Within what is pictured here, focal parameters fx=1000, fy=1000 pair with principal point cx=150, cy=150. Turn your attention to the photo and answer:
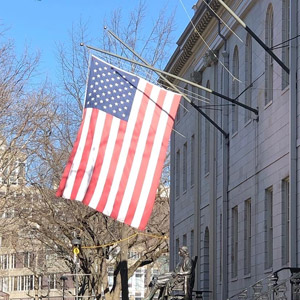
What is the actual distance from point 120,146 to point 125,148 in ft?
0.44

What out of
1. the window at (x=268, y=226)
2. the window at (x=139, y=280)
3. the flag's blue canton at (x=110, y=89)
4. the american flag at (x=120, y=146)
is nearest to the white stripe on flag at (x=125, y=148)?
the american flag at (x=120, y=146)

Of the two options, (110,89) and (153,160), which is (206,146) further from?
(153,160)

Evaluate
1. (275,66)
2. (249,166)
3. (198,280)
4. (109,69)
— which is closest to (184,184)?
(198,280)

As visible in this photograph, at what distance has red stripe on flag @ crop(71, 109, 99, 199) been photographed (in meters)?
21.2

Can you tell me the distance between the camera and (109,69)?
74.4 feet

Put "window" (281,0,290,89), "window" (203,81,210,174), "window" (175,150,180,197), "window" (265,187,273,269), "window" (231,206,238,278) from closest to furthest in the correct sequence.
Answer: "window" (281,0,290,89)
"window" (265,187,273,269)
"window" (231,206,238,278)
"window" (203,81,210,174)
"window" (175,150,180,197)

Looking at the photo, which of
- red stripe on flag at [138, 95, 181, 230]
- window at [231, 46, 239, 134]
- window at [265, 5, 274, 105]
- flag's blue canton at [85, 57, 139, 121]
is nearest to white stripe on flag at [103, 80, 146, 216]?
flag's blue canton at [85, 57, 139, 121]

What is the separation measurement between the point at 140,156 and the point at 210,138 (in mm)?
17554

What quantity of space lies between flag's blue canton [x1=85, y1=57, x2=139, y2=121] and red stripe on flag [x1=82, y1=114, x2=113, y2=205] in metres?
0.27

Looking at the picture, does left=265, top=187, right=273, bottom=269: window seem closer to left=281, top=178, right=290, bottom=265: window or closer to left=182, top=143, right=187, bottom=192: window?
left=281, top=178, right=290, bottom=265: window

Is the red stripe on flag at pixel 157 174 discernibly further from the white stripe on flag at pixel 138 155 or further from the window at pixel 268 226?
the window at pixel 268 226

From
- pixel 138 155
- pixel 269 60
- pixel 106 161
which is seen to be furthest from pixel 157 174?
pixel 269 60

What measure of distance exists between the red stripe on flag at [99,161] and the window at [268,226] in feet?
26.9

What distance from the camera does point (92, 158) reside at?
21.5 meters
